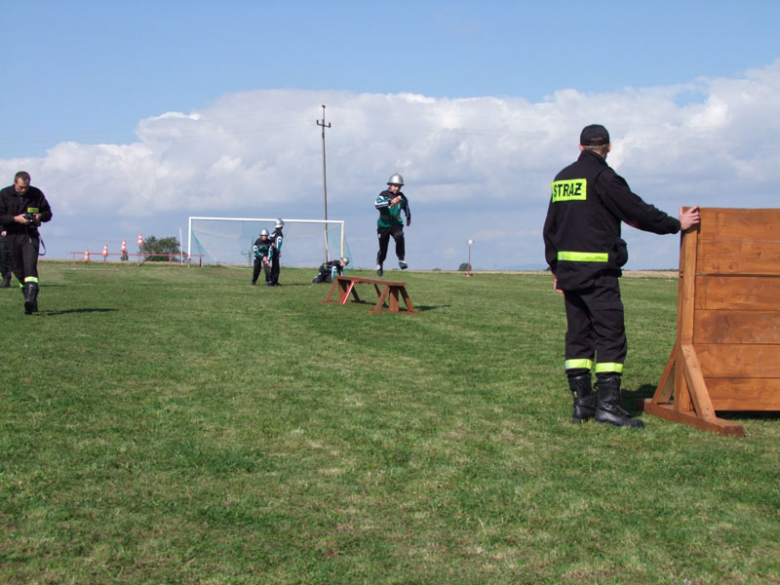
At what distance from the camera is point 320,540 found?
3.50 metres

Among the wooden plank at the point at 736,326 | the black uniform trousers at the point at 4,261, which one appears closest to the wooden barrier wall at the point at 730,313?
the wooden plank at the point at 736,326

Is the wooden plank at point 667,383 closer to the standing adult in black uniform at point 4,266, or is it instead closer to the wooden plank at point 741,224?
the wooden plank at point 741,224

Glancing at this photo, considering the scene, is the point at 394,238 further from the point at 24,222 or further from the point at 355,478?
the point at 355,478

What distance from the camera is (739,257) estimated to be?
20.2ft

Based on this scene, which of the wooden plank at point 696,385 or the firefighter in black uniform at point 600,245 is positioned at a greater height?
the firefighter in black uniform at point 600,245

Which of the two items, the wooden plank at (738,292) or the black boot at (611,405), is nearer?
the black boot at (611,405)

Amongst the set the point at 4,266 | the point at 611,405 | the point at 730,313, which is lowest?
the point at 611,405

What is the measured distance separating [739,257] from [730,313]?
43 cm

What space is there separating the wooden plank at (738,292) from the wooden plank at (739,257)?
5cm

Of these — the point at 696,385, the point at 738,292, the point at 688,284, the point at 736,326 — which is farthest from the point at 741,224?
the point at 696,385

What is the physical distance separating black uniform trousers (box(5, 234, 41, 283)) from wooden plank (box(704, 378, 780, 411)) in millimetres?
10139

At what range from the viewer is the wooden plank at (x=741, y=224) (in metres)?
6.11

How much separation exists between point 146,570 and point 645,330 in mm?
10372

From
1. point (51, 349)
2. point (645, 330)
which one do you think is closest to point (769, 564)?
point (51, 349)
